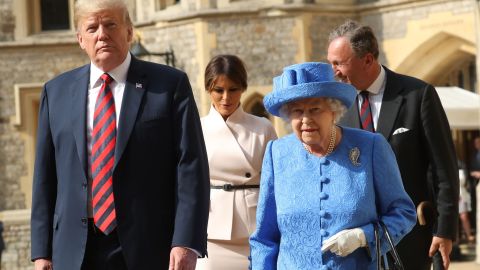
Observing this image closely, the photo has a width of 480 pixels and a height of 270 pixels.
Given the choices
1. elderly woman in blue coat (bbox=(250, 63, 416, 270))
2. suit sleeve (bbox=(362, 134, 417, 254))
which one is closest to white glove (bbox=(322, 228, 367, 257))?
elderly woman in blue coat (bbox=(250, 63, 416, 270))

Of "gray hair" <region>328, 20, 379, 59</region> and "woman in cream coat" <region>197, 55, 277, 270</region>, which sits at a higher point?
"gray hair" <region>328, 20, 379, 59</region>

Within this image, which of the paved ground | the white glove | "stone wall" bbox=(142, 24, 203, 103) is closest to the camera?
the white glove

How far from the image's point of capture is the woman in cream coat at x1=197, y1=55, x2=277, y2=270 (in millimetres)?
6473

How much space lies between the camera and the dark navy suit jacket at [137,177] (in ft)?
16.1

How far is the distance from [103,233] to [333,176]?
0.93 metres

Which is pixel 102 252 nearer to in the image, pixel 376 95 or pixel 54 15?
pixel 376 95

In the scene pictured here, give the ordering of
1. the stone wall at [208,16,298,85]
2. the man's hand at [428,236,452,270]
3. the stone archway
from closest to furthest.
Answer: the man's hand at [428,236,452,270], the stone archway, the stone wall at [208,16,298,85]

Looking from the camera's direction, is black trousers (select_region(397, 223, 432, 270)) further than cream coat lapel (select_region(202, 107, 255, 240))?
No

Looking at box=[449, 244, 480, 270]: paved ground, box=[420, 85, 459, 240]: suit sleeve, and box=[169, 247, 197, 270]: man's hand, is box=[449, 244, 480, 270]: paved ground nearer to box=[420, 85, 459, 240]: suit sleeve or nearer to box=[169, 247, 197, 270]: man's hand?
box=[420, 85, 459, 240]: suit sleeve

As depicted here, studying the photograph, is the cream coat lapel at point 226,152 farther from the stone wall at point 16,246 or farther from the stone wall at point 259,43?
the stone wall at point 259,43

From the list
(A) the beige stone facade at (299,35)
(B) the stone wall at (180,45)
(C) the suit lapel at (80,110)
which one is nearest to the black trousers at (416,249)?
(C) the suit lapel at (80,110)

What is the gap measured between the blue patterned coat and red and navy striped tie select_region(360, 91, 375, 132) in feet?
4.29

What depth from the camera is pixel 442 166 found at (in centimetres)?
581

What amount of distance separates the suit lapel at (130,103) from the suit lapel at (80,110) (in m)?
0.13
